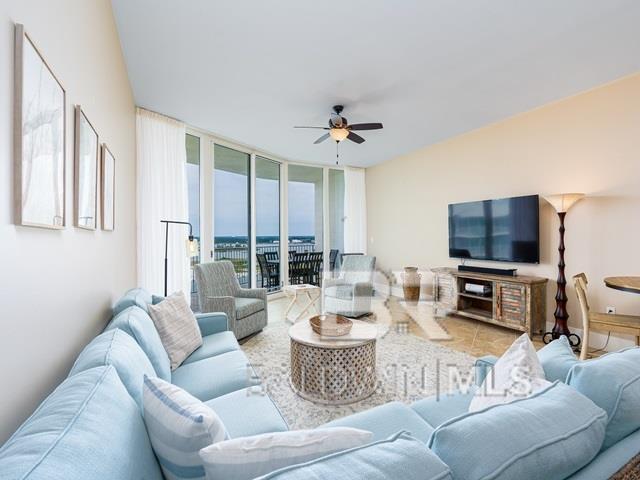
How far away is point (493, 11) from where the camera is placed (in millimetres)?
2111

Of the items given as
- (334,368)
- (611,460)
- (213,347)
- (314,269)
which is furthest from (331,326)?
(314,269)

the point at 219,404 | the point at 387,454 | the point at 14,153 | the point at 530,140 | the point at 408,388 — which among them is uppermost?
the point at 530,140

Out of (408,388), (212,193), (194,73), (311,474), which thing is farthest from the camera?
(212,193)

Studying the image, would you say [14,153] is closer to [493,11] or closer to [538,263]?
[493,11]

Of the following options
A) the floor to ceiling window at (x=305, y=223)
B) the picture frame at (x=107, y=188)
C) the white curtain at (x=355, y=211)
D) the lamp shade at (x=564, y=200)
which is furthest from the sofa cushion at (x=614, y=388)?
the white curtain at (x=355, y=211)

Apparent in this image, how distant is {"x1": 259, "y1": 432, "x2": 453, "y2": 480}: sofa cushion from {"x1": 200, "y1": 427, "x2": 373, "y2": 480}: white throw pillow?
0.14 meters

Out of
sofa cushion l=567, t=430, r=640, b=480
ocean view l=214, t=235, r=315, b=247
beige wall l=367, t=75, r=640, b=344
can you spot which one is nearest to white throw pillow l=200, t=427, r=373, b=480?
sofa cushion l=567, t=430, r=640, b=480

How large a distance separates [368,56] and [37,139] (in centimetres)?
245

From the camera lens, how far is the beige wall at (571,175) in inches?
124

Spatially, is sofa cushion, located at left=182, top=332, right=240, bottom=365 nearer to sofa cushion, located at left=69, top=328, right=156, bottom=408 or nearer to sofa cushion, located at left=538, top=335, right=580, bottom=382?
sofa cushion, located at left=69, top=328, right=156, bottom=408

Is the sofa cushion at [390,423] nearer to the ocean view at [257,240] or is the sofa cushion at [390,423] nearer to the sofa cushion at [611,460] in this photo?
the sofa cushion at [611,460]

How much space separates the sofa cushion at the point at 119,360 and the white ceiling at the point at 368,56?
83.8 inches

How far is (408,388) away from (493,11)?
111 inches

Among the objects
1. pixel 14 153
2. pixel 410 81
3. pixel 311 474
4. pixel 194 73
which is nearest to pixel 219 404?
pixel 311 474
